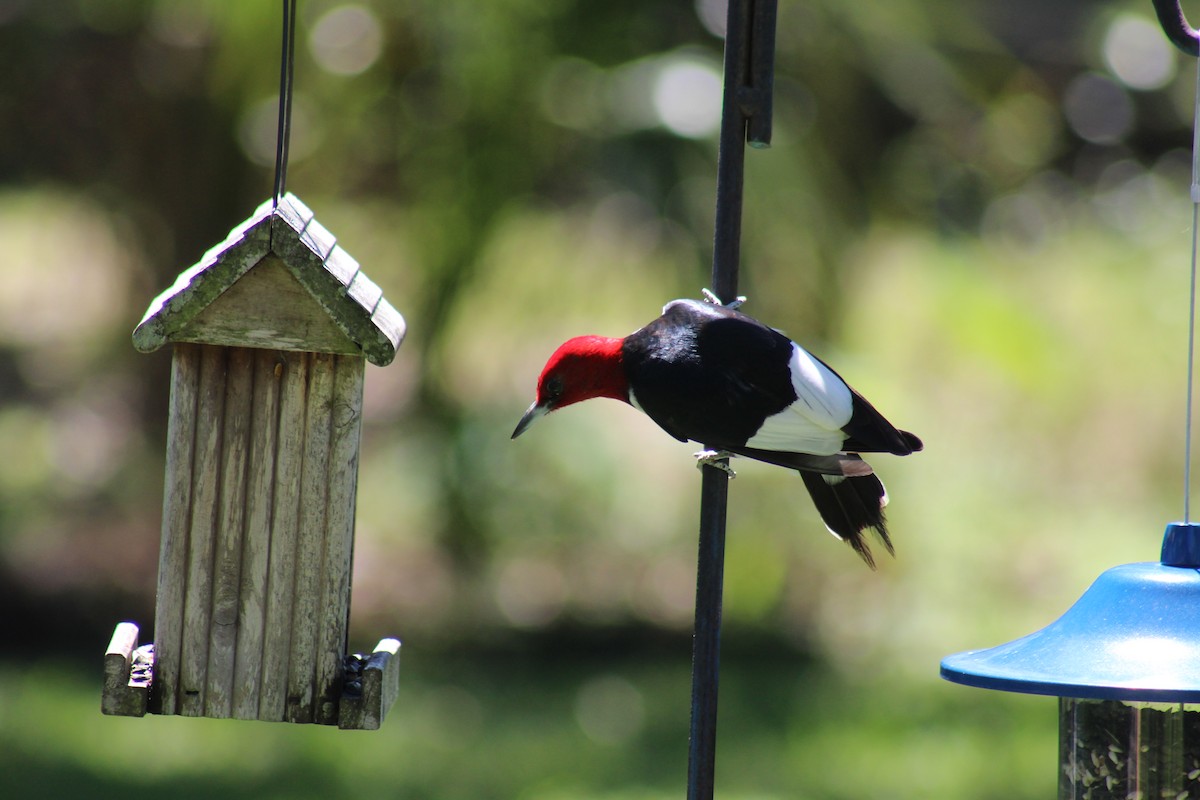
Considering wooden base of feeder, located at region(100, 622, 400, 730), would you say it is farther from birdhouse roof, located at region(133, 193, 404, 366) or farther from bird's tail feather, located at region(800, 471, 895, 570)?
bird's tail feather, located at region(800, 471, 895, 570)

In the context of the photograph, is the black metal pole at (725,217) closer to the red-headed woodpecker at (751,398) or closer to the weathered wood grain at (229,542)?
the red-headed woodpecker at (751,398)

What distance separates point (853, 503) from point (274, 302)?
1.07 meters

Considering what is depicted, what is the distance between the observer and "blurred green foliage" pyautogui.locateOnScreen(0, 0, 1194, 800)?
17.5ft

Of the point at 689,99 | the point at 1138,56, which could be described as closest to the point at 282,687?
the point at 689,99

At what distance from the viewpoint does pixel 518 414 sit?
235 inches

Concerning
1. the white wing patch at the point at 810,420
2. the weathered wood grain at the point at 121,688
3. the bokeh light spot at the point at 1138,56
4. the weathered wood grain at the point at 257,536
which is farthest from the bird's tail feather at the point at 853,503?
the bokeh light spot at the point at 1138,56

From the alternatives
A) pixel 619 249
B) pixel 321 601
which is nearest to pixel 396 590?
pixel 619 249

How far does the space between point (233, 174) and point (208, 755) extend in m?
2.74

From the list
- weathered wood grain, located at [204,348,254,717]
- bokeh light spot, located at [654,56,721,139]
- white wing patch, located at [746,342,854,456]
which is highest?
bokeh light spot, located at [654,56,721,139]

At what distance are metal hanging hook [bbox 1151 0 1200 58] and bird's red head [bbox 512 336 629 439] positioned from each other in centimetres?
102

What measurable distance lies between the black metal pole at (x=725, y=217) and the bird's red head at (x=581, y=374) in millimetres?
478

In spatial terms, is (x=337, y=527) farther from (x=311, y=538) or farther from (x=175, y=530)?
(x=175, y=530)

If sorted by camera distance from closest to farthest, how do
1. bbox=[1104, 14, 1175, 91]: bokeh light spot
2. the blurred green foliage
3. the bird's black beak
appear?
the bird's black beak → the blurred green foliage → bbox=[1104, 14, 1175, 91]: bokeh light spot

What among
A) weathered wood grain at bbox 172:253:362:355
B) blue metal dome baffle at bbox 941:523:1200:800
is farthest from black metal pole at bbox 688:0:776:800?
weathered wood grain at bbox 172:253:362:355
